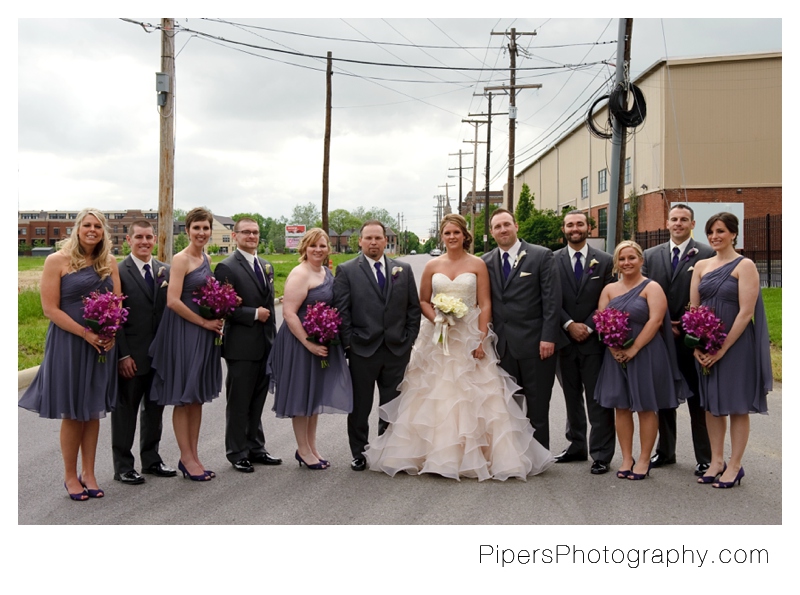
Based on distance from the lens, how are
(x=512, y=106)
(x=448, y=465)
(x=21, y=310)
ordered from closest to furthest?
(x=448, y=465)
(x=21, y=310)
(x=512, y=106)

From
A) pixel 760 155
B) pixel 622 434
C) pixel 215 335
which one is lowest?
pixel 622 434

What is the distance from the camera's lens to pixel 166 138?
52.0 ft

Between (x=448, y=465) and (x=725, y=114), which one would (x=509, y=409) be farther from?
(x=725, y=114)

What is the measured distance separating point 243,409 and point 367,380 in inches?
48.8

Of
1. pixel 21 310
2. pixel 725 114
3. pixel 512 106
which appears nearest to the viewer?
A: pixel 21 310

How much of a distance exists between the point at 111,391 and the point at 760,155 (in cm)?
3851

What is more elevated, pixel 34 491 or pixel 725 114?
pixel 725 114

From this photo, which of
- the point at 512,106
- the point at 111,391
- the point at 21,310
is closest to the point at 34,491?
the point at 111,391

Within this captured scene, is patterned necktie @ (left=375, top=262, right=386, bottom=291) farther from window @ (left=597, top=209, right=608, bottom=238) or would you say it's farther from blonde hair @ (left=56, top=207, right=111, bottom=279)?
window @ (left=597, top=209, right=608, bottom=238)

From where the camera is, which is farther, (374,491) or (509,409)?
(509,409)

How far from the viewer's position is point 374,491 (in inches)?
245

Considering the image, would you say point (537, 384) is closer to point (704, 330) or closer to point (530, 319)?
point (530, 319)

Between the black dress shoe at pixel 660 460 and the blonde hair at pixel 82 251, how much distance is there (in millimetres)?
5357

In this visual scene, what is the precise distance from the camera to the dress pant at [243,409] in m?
6.98
